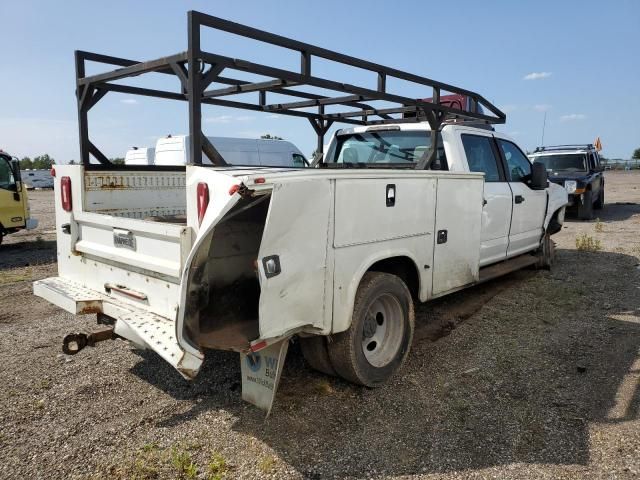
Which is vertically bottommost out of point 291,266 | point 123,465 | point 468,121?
point 123,465

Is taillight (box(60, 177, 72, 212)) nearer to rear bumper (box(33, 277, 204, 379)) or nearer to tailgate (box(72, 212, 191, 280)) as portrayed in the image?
tailgate (box(72, 212, 191, 280))

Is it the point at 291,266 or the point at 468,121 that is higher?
the point at 468,121

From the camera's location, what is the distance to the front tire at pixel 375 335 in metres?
3.55

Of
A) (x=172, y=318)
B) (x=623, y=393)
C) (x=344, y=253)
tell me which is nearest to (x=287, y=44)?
(x=344, y=253)

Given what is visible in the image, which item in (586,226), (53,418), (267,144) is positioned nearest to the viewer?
(53,418)

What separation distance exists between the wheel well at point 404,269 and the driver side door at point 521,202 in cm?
236

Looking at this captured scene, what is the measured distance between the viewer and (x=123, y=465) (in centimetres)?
290

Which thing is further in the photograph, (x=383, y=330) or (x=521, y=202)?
(x=521, y=202)

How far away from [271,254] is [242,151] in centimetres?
1315

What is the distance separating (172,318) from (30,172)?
131ft

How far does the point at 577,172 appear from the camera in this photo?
15.4m

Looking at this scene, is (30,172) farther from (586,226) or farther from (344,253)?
(344,253)

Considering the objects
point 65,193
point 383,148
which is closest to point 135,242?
point 65,193

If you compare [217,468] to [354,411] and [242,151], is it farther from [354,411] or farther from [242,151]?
[242,151]
